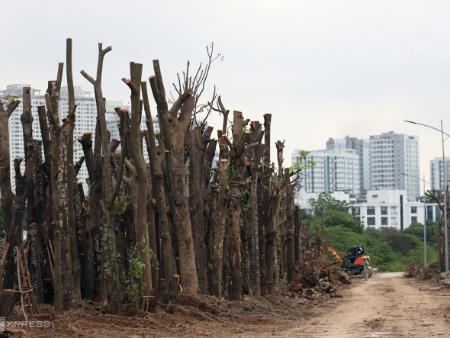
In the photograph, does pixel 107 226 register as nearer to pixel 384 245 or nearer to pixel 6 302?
pixel 6 302

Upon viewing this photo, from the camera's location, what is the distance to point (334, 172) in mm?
158250

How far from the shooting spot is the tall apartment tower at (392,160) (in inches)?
6260

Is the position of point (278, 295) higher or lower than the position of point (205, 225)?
lower

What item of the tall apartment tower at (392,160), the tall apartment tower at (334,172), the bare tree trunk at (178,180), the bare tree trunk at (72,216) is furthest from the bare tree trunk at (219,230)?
the tall apartment tower at (392,160)

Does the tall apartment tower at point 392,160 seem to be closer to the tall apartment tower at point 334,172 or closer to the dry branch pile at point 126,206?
the tall apartment tower at point 334,172

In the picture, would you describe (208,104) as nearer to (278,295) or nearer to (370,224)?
(278,295)

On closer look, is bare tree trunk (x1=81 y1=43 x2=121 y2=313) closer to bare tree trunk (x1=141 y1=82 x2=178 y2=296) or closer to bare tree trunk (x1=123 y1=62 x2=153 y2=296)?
bare tree trunk (x1=123 y1=62 x2=153 y2=296)

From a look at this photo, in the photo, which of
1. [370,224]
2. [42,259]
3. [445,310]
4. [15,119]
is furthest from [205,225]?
[370,224]

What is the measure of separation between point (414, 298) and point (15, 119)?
60.1ft

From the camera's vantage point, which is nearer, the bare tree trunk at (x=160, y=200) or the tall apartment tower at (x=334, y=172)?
the bare tree trunk at (x=160, y=200)

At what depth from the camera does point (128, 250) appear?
18516 millimetres

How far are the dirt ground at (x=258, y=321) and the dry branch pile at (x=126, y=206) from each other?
0.53 metres

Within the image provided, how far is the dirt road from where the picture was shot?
17031 millimetres

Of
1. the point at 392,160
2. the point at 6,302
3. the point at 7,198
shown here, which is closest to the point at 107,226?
the point at 7,198
